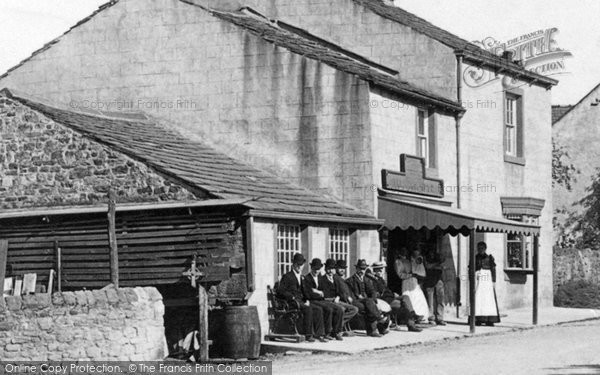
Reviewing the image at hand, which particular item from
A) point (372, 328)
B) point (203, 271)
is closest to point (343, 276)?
point (372, 328)

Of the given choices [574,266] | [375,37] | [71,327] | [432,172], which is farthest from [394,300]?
[574,266]

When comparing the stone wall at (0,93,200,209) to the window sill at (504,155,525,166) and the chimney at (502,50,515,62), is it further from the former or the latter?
the chimney at (502,50,515,62)

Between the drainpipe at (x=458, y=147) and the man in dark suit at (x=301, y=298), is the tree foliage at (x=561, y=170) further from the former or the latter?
the man in dark suit at (x=301, y=298)

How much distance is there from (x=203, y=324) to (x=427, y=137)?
10889mm

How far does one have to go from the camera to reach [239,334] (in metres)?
21.0

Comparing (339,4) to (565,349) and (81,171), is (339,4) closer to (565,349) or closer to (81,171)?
(81,171)

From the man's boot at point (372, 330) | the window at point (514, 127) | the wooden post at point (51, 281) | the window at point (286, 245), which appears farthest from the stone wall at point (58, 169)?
the window at point (514, 127)

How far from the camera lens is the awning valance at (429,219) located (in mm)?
26531

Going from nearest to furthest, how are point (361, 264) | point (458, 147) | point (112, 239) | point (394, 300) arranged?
1. point (112, 239)
2. point (361, 264)
3. point (394, 300)
4. point (458, 147)

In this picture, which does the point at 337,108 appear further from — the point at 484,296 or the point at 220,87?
the point at 484,296

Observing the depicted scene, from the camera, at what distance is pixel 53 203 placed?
24719mm

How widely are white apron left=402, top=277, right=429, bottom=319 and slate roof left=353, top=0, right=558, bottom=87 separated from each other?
7241mm

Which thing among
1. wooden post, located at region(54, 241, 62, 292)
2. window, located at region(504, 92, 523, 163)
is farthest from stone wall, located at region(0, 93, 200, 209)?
window, located at region(504, 92, 523, 163)

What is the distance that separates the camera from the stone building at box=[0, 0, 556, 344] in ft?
89.9
